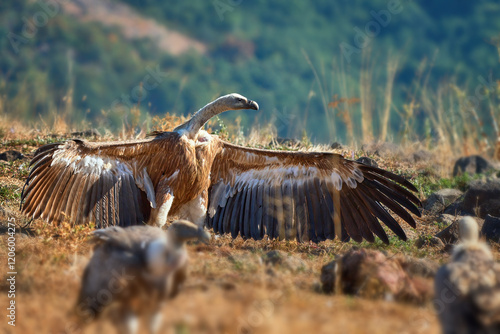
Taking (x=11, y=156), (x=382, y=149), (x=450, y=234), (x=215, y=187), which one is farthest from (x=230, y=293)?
(x=382, y=149)

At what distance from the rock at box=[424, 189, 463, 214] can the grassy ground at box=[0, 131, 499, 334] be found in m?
1.28

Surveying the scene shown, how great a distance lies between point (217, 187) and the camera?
7.36m

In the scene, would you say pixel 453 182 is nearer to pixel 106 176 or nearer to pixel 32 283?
pixel 106 176

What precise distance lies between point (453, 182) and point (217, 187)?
178 inches

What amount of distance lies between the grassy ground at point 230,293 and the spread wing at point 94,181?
10.7 inches

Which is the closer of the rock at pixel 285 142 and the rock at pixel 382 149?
the rock at pixel 285 142

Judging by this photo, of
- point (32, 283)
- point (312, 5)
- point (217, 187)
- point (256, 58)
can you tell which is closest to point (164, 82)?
point (256, 58)

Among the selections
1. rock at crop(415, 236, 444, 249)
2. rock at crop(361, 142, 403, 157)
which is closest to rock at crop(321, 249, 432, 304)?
rock at crop(415, 236, 444, 249)

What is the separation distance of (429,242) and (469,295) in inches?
148

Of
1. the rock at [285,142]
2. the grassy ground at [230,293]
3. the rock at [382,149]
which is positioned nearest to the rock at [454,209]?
the grassy ground at [230,293]

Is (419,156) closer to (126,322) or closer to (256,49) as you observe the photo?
(126,322)

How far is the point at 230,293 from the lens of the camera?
397cm

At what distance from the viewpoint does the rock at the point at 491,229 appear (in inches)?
279

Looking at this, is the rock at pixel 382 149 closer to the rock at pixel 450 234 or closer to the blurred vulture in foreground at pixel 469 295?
the rock at pixel 450 234
